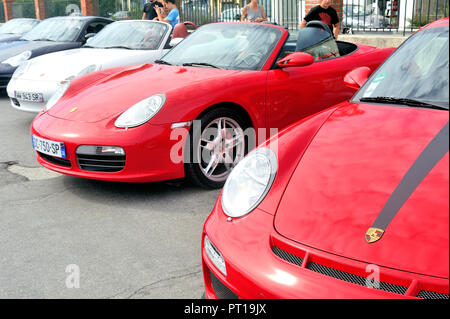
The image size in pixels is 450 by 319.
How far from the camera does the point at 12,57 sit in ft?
28.8

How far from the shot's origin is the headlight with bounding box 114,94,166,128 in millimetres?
3777

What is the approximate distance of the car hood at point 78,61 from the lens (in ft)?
21.1

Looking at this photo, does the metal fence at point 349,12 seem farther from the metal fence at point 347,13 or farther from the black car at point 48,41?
the black car at point 48,41

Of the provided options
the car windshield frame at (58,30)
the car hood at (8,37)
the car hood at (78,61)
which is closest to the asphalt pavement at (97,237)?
the car hood at (78,61)

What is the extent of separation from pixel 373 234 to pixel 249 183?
65 centimetres

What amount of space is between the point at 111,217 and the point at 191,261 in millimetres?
920

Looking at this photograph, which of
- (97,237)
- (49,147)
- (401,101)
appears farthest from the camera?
(49,147)

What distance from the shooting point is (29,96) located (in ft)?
21.2

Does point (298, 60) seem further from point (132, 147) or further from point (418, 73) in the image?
point (418, 73)

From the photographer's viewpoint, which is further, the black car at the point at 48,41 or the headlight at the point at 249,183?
the black car at the point at 48,41

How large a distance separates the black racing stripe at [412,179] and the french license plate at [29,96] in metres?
5.41

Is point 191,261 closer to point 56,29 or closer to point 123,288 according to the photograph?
point 123,288

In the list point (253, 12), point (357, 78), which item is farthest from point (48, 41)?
point (357, 78)
